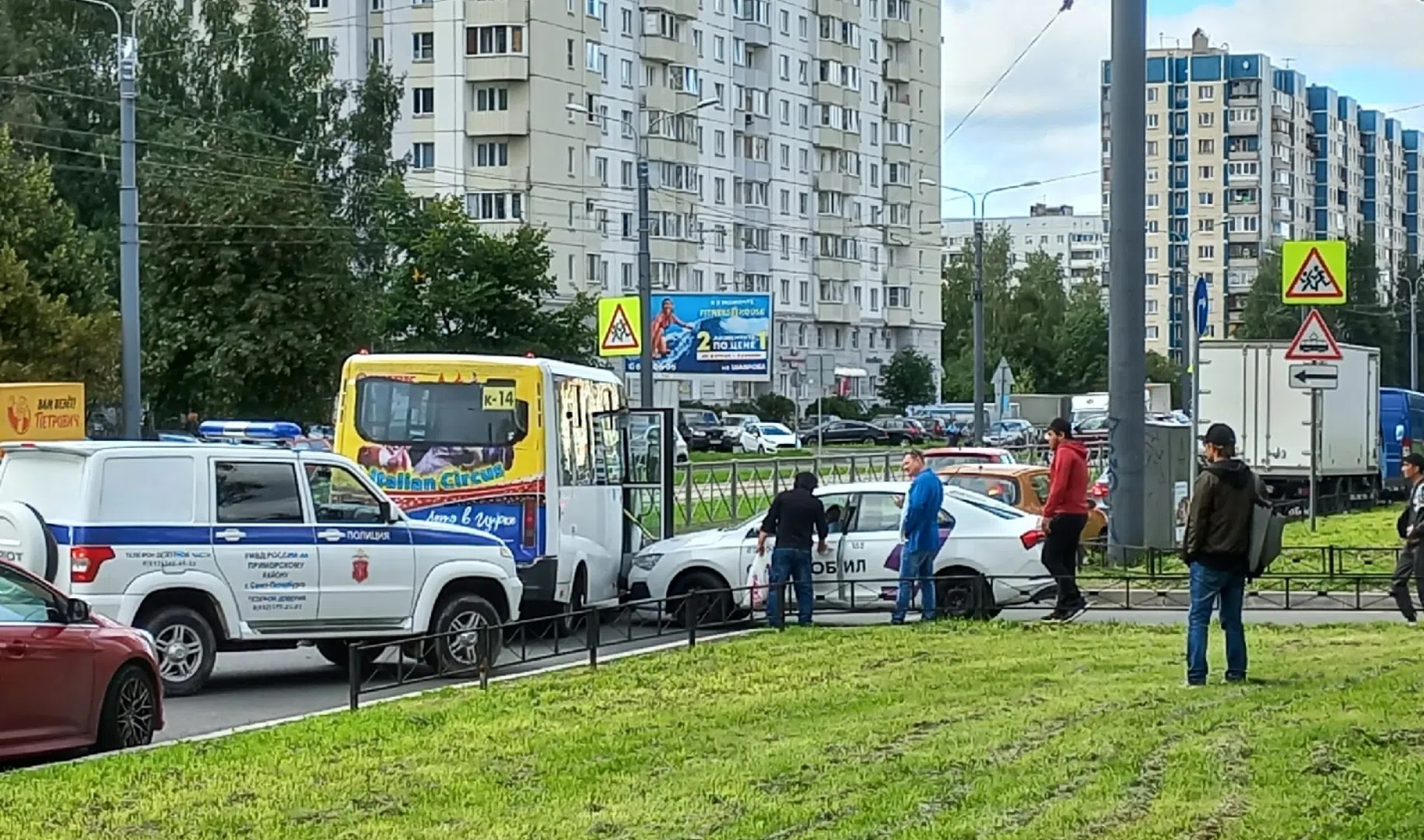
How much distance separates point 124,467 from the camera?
14906mm

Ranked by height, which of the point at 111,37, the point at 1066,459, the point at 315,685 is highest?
the point at 111,37

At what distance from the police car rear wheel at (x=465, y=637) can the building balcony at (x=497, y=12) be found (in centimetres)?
6420

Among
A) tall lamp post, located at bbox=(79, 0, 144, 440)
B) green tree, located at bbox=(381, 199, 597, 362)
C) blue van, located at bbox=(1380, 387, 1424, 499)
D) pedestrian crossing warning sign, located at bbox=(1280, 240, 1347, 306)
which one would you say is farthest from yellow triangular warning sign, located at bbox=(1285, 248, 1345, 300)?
green tree, located at bbox=(381, 199, 597, 362)

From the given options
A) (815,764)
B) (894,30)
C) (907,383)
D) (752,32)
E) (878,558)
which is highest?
(894,30)

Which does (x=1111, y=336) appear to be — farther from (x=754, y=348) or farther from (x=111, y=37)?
(x=111, y=37)

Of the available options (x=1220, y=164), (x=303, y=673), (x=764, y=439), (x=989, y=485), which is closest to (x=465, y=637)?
(x=303, y=673)

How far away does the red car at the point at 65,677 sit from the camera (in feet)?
36.3

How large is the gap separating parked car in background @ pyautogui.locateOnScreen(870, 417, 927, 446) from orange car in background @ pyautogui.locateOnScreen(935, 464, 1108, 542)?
2134 inches

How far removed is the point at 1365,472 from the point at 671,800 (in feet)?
125

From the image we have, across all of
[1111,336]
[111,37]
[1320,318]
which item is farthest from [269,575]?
[111,37]

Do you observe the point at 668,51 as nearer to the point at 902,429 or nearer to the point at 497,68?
the point at 497,68

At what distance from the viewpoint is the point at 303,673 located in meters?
17.5

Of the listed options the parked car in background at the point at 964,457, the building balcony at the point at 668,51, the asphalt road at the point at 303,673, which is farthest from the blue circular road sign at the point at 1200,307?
the building balcony at the point at 668,51

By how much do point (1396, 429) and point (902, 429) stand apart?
3662cm
